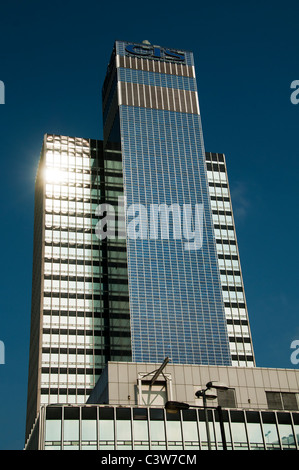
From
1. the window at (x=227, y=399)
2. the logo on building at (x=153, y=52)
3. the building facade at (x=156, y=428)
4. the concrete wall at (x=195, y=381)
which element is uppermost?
the logo on building at (x=153, y=52)

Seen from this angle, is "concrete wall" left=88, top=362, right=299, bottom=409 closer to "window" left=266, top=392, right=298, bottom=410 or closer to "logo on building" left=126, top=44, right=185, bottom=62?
"window" left=266, top=392, right=298, bottom=410

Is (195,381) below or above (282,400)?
above

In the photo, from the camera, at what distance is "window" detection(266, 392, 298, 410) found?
7994cm

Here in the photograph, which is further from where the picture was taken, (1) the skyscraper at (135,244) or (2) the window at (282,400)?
(1) the skyscraper at (135,244)

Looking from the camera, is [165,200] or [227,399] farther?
[165,200]

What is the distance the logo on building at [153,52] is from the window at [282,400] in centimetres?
12972

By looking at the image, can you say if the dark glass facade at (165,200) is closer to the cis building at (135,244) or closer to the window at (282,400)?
the cis building at (135,244)

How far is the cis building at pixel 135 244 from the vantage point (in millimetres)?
144250
